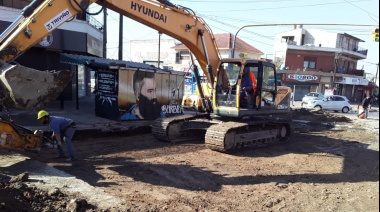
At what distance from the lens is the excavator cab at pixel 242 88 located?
9.66 meters

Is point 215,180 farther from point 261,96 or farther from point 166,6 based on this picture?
point 166,6

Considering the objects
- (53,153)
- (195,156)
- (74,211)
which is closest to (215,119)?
(195,156)

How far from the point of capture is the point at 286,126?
11.7 m

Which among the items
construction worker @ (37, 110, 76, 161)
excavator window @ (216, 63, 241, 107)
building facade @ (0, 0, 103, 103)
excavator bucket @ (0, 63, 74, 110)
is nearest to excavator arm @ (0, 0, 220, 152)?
excavator bucket @ (0, 63, 74, 110)

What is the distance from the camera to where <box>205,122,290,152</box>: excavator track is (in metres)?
9.11

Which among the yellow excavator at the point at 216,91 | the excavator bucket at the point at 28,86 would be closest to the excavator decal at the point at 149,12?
the yellow excavator at the point at 216,91

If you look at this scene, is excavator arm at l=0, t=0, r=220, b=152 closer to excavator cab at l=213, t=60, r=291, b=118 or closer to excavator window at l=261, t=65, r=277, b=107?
excavator cab at l=213, t=60, r=291, b=118

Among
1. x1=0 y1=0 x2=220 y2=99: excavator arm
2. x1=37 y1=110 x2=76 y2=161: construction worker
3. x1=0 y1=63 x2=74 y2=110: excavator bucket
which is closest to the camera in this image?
x1=0 y1=63 x2=74 y2=110: excavator bucket

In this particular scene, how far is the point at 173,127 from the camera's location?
10391 mm

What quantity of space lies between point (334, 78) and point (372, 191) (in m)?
45.2

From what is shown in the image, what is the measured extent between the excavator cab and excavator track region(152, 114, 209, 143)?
3.02 ft

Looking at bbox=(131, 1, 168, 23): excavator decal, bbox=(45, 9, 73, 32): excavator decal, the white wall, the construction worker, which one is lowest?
the construction worker

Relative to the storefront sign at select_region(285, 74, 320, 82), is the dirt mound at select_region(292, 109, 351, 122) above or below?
below

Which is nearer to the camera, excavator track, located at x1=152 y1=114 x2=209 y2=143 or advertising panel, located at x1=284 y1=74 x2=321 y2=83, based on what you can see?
excavator track, located at x1=152 y1=114 x2=209 y2=143
